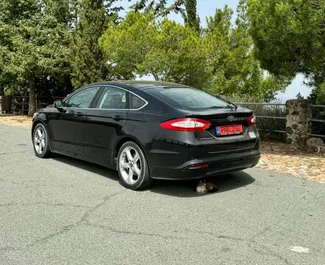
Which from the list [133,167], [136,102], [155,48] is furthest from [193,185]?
[155,48]

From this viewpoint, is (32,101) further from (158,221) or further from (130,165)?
(158,221)

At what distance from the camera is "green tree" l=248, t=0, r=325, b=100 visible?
750cm

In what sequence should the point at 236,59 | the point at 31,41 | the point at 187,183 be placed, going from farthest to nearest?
the point at 236,59 → the point at 31,41 → the point at 187,183

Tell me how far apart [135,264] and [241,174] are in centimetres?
341

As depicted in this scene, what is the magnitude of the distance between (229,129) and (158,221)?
5.41 ft

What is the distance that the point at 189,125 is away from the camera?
189 inches

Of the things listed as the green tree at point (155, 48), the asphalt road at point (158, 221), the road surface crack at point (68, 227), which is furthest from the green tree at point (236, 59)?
the road surface crack at point (68, 227)

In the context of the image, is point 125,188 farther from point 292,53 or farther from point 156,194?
point 292,53

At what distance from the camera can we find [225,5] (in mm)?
23125

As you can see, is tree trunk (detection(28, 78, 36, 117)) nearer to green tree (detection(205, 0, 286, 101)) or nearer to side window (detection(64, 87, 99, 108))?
green tree (detection(205, 0, 286, 101))

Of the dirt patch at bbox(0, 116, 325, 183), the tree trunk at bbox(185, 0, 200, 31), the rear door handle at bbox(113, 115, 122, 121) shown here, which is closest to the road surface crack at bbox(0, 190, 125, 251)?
the rear door handle at bbox(113, 115, 122, 121)

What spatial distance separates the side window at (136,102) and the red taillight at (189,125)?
724mm

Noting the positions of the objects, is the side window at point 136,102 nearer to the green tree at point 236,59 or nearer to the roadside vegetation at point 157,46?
the roadside vegetation at point 157,46

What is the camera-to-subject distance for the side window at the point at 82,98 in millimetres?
6375
